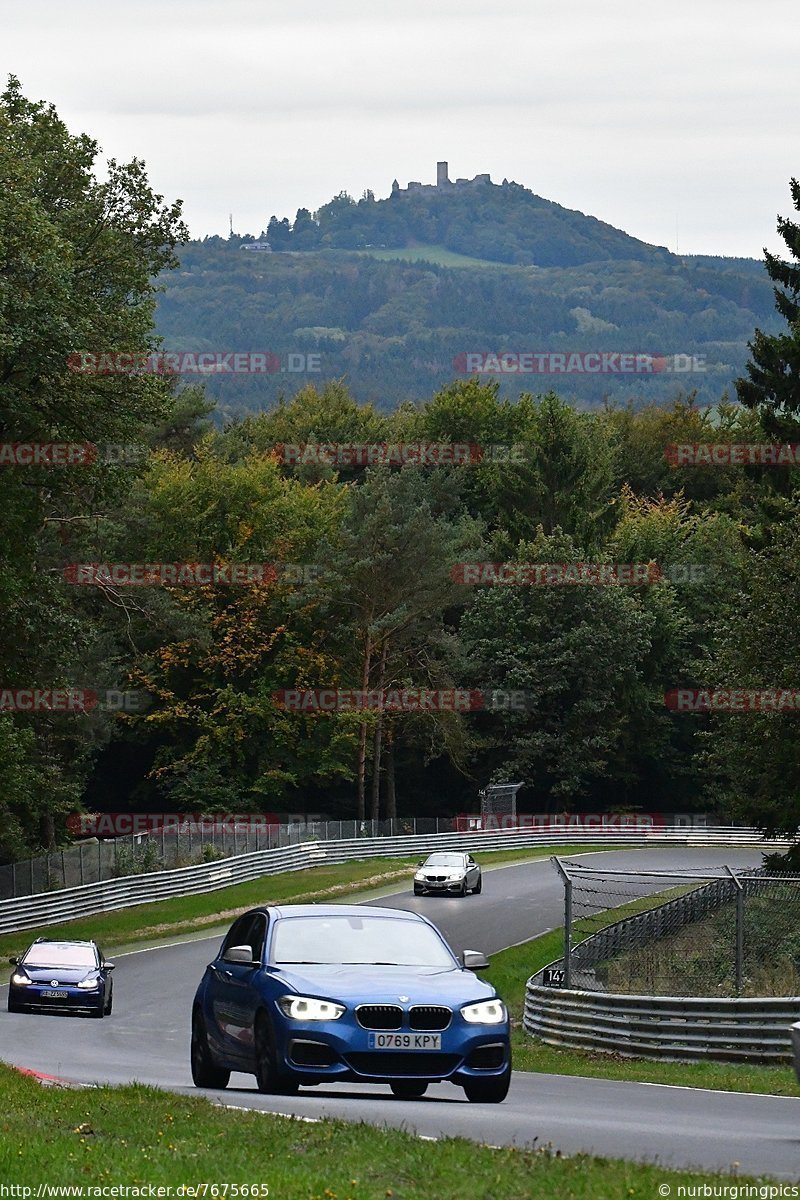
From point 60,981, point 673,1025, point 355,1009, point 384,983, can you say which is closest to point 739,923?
point 673,1025

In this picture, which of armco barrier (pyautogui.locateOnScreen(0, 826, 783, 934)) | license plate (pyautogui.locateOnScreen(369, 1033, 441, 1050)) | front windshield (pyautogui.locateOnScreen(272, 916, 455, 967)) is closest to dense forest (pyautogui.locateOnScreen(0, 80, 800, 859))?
armco barrier (pyautogui.locateOnScreen(0, 826, 783, 934))

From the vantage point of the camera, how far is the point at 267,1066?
1263cm

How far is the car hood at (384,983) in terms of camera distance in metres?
12.3

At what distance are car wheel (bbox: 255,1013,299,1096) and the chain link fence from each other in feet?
28.6

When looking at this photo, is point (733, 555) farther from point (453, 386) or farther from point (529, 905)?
point (529, 905)

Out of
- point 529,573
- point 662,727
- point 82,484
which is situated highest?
point 82,484

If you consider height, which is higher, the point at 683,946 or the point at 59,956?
the point at 683,946

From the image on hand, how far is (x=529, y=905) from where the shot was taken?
4834 centimetres

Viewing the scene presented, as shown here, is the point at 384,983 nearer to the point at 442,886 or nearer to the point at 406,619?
the point at 442,886

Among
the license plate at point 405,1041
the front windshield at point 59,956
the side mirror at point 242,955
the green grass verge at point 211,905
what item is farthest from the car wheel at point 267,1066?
the green grass verge at point 211,905

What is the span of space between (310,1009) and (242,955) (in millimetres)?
1050

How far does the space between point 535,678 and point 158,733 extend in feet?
56.7

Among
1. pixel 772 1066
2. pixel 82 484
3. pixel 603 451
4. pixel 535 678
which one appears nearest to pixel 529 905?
pixel 82 484

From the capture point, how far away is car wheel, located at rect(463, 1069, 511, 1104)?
12656 mm
